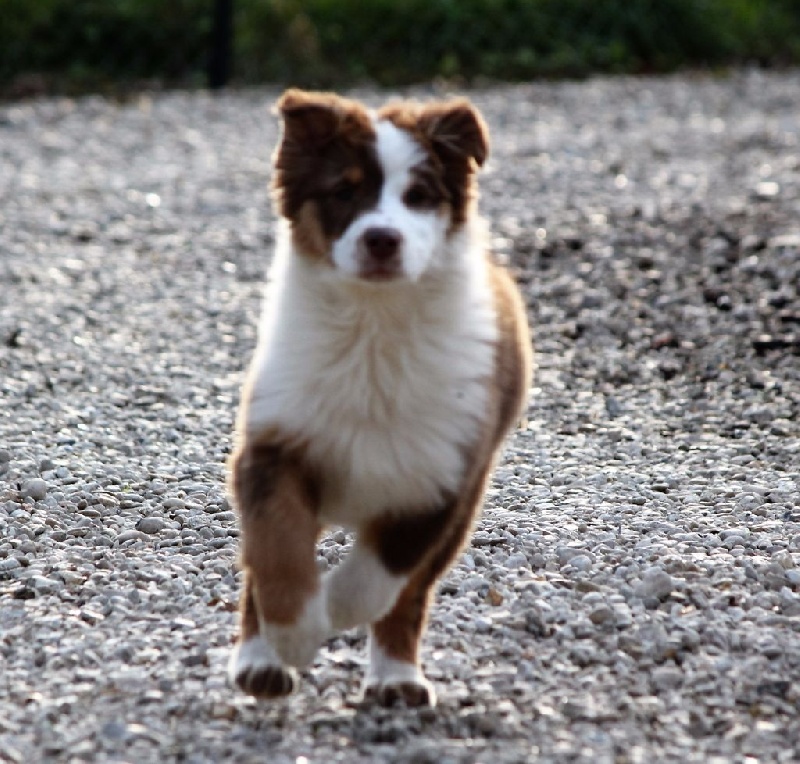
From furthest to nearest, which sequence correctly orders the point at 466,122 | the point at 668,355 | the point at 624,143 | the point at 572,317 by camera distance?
the point at 624,143 < the point at 572,317 < the point at 668,355 < the point at 466,122

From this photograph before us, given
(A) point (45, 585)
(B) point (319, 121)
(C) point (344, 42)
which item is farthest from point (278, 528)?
(C) point (344, 42)

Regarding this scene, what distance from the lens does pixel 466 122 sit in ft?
14.8

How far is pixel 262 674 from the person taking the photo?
4.18 metres

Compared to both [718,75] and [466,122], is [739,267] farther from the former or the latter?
[718,75]

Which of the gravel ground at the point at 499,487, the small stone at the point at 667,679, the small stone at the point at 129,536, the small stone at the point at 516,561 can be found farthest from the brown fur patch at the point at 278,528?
the small stone at the point at 129,536

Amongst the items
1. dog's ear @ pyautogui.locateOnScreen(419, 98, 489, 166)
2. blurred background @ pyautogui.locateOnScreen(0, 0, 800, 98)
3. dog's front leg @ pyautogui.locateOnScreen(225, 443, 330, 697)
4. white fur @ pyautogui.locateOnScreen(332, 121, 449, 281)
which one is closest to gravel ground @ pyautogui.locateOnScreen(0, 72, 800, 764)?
dog's front leg @ pyautogui.locateOnScreen(225, 443, 330, 697)

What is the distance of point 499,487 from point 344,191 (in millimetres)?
2324

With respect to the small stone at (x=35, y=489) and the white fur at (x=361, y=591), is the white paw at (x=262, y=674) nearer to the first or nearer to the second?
the white fur at (x=361, y=591)

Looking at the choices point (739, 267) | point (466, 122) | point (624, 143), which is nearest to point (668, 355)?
point (739, 267)

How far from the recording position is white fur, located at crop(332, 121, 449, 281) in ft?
13.8

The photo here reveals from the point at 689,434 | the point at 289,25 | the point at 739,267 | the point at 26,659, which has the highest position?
the point at 289,25

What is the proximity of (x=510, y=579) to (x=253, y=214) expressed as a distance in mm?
7050

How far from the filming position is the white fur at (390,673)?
4.36 metres

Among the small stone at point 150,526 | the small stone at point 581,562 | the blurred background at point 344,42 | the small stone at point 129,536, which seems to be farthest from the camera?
the blurred background at point 344,42
